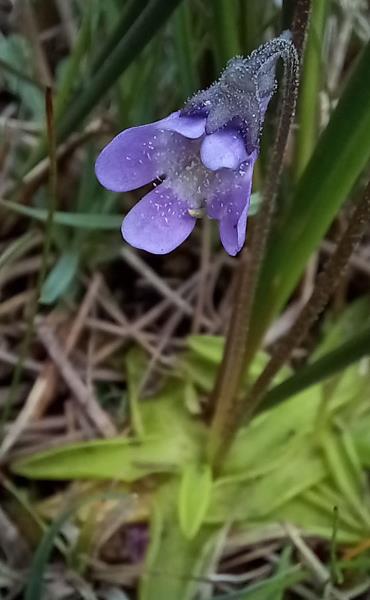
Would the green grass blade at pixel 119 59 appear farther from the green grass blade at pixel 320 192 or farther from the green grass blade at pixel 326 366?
the green grass blade at pixel 326 366

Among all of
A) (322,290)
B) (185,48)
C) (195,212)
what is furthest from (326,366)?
(185,48)

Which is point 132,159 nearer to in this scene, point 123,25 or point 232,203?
point 232,203

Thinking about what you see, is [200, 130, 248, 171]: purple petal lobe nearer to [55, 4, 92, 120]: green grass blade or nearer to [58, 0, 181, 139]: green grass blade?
[58, 0, 181, 139]: green grass blade

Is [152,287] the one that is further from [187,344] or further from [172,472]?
[172,472]

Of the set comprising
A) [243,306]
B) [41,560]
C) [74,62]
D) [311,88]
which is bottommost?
[41,560]

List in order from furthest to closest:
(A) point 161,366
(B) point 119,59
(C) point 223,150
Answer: (A) point 161,366 → (B) point 119,59 → (C) point 223,150

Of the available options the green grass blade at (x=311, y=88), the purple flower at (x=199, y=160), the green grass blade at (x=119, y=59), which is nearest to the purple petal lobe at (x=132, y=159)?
the purple flower at (x=199, y=160)
